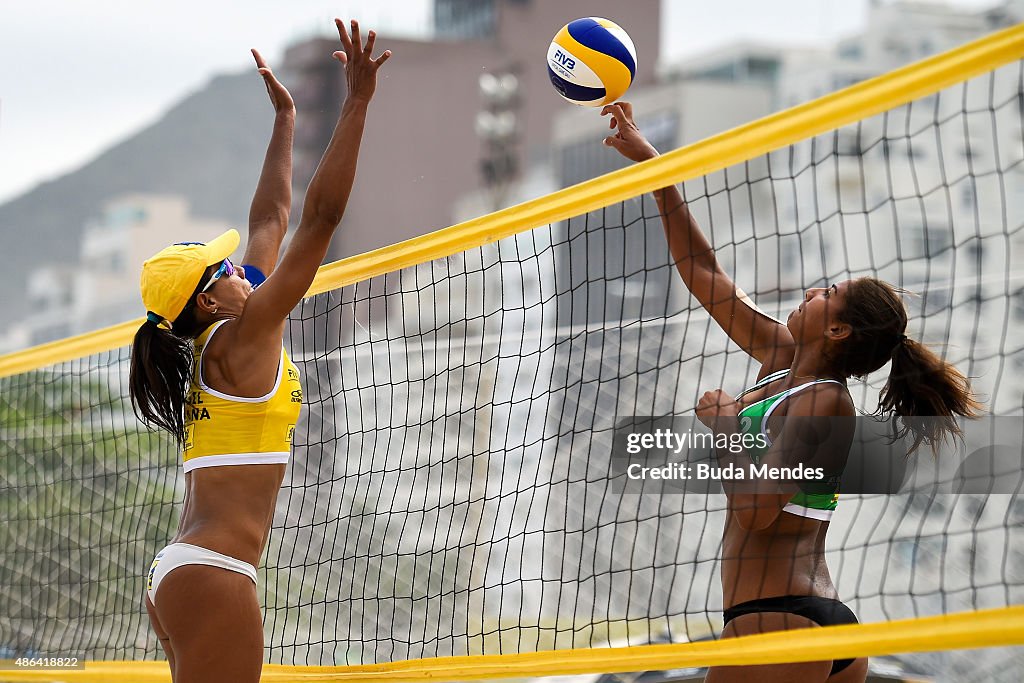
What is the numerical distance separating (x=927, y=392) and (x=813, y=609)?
648 millimetres

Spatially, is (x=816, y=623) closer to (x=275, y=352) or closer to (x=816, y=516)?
(x=816, y=516)

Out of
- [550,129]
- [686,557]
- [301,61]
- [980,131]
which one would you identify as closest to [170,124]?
[301,61]

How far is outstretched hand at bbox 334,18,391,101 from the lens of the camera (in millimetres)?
3213

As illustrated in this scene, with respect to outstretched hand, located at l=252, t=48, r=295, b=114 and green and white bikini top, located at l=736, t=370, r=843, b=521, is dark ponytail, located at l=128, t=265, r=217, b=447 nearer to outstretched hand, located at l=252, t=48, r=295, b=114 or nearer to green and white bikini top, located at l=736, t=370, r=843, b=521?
outstretched hand, located at l=252, t=48, r=295, b=114

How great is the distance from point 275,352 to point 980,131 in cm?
7438

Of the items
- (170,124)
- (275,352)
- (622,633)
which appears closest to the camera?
(275,352)

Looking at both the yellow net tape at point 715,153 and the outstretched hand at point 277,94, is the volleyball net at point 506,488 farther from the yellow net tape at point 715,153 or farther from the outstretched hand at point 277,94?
the outstretched hand at point 277,94

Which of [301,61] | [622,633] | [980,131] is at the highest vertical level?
[301,61]

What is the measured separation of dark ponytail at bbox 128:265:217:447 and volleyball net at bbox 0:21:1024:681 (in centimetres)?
94

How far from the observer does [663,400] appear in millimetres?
9297

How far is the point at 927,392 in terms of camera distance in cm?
305

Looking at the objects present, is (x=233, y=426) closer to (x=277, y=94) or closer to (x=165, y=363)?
(x=165, y=363)

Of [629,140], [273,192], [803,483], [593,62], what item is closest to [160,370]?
[273,192]

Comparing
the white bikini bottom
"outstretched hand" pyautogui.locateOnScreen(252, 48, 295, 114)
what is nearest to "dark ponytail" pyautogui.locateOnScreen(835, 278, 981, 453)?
the white bikini bottom
